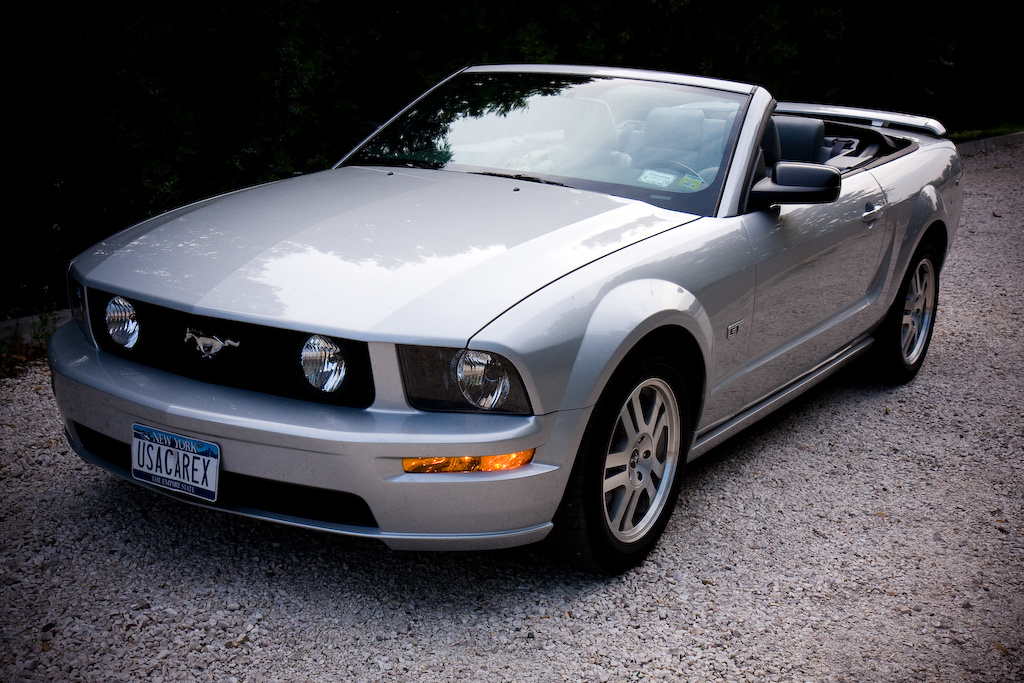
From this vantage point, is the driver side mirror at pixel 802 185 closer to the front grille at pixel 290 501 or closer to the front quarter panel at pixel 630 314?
the front quarter panel at pixel 630 314

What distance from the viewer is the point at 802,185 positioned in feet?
10.3

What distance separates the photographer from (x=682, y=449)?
3021 mm

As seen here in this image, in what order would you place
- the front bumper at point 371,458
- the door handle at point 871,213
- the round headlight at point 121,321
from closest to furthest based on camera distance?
the front bumper at point 371,458, the round headlight at point 121,321, the door handle at point 871,213

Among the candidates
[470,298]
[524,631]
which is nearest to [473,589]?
[524,631]

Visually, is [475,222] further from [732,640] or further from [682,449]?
[732,640]

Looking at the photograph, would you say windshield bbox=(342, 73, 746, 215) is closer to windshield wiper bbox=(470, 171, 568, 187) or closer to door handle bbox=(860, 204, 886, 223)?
windshield wiper bbox=(470, 171, 568, 187)

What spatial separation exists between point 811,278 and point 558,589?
5.18 ft

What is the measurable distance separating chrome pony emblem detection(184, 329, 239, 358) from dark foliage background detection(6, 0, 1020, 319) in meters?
1.94

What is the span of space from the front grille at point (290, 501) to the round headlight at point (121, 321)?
1.84ft

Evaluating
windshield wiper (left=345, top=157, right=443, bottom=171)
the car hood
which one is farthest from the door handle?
windshield wiper (left=345, top=157, right=443, bottom=171)

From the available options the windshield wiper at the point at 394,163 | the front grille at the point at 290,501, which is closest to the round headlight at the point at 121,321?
the front grille at the point at 290,501

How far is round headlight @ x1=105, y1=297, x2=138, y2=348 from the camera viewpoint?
106 inches

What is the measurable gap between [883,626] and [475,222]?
1692 mm

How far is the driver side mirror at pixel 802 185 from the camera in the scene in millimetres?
3146
